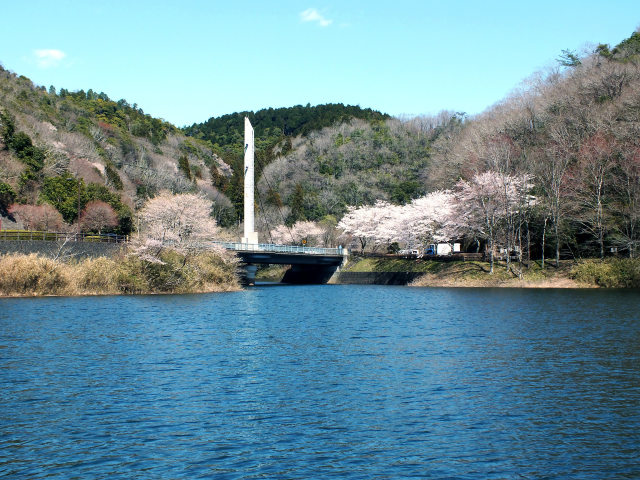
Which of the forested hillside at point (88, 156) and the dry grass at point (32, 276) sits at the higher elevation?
the forested hillside at point (88, 156)

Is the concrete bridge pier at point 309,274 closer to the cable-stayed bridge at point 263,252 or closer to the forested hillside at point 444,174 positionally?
the cable-stayed bridge at point 263,252

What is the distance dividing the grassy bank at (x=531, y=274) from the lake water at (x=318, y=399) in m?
29.3

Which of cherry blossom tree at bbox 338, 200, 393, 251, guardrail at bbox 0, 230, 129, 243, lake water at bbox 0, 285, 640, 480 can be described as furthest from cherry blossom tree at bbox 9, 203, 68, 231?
cherry blossom tree at bbox 338, 200, 393, 251

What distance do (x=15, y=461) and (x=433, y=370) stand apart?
14.3m

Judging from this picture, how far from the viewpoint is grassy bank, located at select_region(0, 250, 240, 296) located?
167ft

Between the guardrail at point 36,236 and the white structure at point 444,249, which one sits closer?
the guardrail at point 36,236

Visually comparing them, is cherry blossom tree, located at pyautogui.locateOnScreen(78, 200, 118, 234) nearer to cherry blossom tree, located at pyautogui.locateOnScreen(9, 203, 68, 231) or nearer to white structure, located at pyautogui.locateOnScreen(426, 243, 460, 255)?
cherry blossom tree, located at pyautogui.locateOnScreen(9, 203, 68, 231)

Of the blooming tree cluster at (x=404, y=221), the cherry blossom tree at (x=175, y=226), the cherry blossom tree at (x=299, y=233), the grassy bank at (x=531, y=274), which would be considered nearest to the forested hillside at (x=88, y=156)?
the cherry blossom tree at (x=175, y=226)

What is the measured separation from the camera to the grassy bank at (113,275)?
2009 inches

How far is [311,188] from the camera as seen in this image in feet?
490

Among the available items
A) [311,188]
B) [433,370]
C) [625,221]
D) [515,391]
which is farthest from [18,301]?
[311,188]

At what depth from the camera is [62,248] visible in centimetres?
5741

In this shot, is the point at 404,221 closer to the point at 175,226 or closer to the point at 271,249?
the point at 271,249

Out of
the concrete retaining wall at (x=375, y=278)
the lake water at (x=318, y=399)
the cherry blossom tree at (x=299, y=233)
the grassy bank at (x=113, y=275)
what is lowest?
the lake water at (x=318, y=399)
